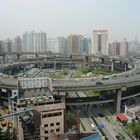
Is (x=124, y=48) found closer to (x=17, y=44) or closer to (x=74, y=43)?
(x=74, y=43)

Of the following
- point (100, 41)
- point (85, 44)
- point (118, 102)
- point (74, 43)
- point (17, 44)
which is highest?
point (100, 41)

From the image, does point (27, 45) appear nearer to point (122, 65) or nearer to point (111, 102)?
point (122, 65)

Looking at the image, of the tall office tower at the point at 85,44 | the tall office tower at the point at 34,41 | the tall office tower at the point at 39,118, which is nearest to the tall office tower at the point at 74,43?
the tall office tower at the point at 85,44

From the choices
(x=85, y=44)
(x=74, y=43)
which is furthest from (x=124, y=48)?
(x=74, y=43)

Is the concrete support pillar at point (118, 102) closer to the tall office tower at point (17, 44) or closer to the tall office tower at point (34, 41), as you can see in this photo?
the tall office tower at point (34, 41)

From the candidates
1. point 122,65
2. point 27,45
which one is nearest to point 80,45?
point 27,45

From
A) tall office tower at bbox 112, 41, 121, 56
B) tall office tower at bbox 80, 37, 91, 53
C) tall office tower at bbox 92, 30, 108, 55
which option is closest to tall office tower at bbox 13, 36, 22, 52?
tall office tower at bbox 80, 37, 91, 53
